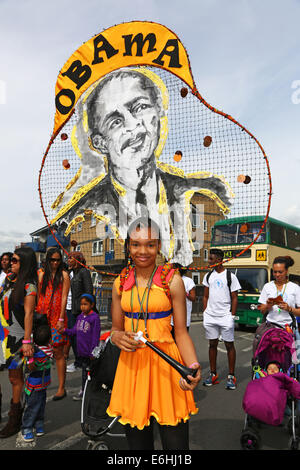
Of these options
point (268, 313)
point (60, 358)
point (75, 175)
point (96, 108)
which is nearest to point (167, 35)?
point (96, 108)

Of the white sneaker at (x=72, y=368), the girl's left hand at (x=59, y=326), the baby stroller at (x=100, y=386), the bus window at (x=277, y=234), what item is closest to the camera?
the baby stroller at (x=100, y=386)

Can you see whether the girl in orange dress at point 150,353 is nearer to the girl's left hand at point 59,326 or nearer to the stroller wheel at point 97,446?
the stroller wheel at point 97,446

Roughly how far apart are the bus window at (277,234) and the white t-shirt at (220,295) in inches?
287

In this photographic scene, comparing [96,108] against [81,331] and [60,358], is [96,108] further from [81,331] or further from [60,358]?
[60,358]

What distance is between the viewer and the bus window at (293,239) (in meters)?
13.1

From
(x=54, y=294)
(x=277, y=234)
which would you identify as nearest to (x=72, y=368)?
(x=54, y=294)

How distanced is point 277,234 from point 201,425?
968 cm

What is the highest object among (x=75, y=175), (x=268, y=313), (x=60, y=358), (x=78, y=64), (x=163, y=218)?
(x=78, y=64)

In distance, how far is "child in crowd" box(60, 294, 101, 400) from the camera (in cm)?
406

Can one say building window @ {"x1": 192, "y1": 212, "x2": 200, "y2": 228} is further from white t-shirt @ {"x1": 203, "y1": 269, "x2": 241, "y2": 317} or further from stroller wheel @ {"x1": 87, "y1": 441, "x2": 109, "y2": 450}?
white t-shirt @ {"x1": 203, "y1": 269, "x2": 241, "y2": 317}

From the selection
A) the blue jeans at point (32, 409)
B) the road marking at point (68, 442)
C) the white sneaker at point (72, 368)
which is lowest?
the white sneaker at point (72, 368)

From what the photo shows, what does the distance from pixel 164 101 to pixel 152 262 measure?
6.12 feet

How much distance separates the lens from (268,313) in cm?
396

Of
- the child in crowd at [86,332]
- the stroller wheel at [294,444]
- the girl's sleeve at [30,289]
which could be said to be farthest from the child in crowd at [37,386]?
the stroller wheel at [294,444]
